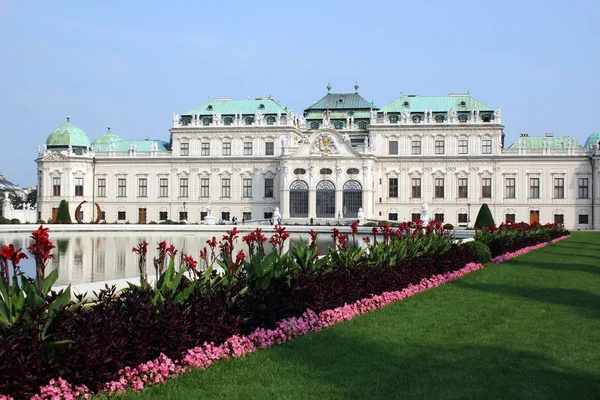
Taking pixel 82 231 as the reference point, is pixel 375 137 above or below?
above

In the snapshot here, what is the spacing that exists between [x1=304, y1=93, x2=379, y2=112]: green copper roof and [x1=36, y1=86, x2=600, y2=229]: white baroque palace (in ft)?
1.24

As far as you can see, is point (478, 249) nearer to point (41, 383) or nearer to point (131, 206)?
point (41, 383)

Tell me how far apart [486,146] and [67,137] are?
41.8 metres

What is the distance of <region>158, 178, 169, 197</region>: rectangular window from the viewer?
2847 inches

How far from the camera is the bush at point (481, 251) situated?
79.1 feet

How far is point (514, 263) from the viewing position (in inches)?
1003

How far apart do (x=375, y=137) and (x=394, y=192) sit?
18.2 ft

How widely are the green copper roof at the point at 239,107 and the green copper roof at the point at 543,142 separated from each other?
904 inches

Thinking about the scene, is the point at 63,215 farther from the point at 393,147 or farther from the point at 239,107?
the point at 393,147

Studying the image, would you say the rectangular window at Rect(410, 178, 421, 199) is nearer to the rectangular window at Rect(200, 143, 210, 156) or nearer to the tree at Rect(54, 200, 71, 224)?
the rectangular window at Rect(200, 143, 210, 156)

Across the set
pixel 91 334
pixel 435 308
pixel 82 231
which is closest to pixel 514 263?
pixel 435 308

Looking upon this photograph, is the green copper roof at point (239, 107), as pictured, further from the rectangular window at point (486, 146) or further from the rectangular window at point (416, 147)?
the rectangular window at point (486, 146)

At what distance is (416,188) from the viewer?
223ft

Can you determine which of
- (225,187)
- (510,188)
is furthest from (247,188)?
(510,188)
